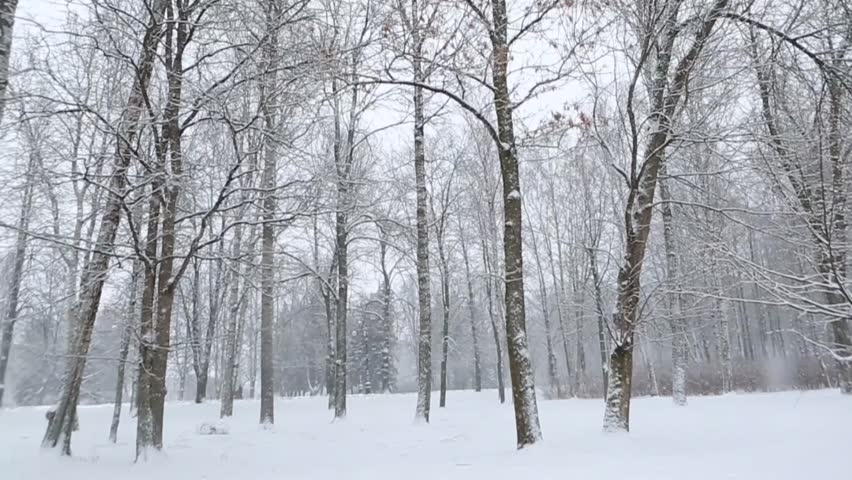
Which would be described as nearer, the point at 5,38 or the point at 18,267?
the point at 5,38

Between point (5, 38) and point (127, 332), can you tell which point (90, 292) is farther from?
point (5, 38)

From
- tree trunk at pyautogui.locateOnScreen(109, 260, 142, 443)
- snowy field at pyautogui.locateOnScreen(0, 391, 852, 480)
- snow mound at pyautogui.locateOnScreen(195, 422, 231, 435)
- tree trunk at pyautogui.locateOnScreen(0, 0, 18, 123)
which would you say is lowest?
snow mound at pyautogui.locateOnScreen(195, 422, 231, 435)

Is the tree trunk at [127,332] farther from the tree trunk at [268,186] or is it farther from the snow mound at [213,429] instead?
the tree trunk at [268,186]

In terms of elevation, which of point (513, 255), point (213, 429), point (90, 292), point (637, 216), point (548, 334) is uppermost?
point (637, 216)

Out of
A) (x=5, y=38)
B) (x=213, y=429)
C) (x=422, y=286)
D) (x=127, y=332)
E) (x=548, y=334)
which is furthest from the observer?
(x=548, y=334)

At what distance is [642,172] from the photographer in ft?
22.7

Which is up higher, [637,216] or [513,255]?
[637,216]

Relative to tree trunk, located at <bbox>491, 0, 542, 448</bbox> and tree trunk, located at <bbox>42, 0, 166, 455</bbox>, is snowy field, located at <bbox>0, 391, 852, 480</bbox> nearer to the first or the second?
tree trunk, located at <bbox>42, 0, 166, 455</bbox>

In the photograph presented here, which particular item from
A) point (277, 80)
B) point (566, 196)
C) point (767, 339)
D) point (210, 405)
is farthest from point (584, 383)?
point (277, 80)

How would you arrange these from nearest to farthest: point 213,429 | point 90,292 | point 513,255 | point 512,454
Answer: point 512,454, point 513,255, point 90,292, point 213,429

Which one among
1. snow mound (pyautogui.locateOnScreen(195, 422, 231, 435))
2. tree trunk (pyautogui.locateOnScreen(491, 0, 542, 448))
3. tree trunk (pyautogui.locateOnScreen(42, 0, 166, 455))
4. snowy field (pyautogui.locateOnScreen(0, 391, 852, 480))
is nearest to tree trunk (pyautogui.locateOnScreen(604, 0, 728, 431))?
snowy field (pyautogui.locateOnScreen(0, 391, 852, 480))

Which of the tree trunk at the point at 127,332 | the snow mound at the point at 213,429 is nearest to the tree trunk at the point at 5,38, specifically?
the tree trunk at the point at 127,332

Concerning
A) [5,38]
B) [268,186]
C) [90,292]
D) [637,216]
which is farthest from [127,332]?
[637,216]

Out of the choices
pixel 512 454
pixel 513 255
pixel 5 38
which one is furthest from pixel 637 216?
pixel 5 38
